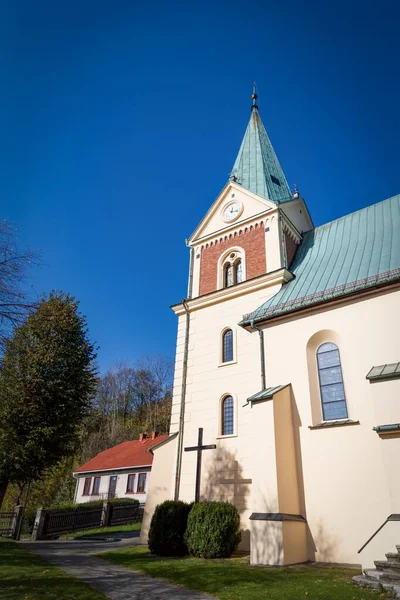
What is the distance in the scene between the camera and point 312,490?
10859 millimetres

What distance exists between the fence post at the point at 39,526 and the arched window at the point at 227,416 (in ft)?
39.5

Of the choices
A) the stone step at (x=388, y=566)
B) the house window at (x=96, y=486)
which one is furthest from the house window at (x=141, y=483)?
the stone step at (x=388, y=566)

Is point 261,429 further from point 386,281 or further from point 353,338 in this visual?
point 386,281

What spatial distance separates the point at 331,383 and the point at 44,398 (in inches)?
523

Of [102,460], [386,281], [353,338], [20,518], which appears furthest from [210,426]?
[102,460]

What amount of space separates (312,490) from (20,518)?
14413mm

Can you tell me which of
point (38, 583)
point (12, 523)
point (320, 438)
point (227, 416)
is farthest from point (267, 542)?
point (12, 523)

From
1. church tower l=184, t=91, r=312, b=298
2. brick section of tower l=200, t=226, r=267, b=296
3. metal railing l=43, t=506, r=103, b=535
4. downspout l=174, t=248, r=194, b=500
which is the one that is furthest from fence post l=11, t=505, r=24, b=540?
brick section of tower l=200, t=226, r=267, b=296

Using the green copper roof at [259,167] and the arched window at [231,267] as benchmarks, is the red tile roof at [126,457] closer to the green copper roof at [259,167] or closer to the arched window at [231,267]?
the arched window at [231,267]

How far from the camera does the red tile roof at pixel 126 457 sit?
32.1 metres

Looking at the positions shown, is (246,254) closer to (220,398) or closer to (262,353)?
(262,353)

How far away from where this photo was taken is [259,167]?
71.4 feet

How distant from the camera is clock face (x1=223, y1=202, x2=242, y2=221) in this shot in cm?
1930

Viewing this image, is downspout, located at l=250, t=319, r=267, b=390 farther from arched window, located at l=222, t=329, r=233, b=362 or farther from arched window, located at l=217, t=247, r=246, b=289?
arched window, located at l=217, t=247, r=246, b=289
